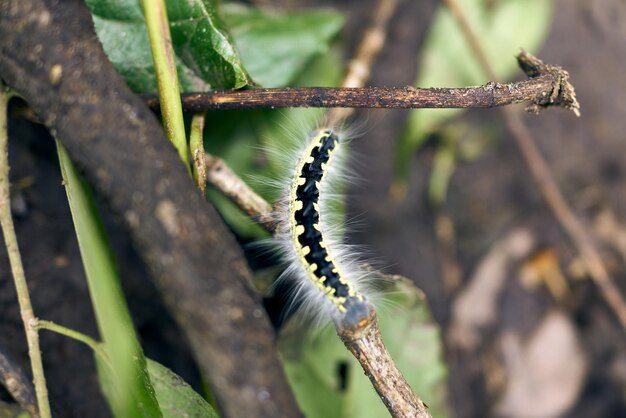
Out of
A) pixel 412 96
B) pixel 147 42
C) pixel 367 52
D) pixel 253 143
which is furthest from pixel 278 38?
pixel 412 96

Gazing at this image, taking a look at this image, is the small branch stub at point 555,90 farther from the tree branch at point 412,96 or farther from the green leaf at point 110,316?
the green leaf at point 110,316

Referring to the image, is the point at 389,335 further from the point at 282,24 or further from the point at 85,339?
the point at 282,24

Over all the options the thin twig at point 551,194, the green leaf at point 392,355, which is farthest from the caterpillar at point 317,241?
the thin twig at point 551,194

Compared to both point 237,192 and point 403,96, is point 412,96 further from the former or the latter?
point 237,192

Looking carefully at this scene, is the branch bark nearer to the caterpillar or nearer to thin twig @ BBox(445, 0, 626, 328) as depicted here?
the caterpillar

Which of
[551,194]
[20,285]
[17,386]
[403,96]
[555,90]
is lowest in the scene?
[17,386]

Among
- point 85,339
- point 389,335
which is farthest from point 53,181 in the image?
point 389,335

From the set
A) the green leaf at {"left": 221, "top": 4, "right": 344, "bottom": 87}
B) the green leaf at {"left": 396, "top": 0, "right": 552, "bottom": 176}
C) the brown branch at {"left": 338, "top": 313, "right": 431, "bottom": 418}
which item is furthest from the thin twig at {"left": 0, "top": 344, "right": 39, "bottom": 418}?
the green leaf at {"left": 396, "top": 0, "right": 552, "bottom": 176}
